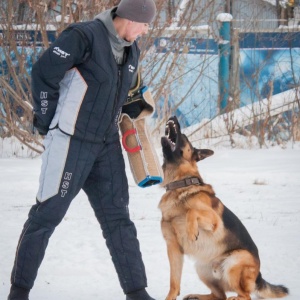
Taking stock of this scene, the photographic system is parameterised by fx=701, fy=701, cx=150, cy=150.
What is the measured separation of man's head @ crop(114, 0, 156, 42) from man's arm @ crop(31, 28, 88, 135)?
0.77 ft

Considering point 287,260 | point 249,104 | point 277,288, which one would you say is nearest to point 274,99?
point 249,104

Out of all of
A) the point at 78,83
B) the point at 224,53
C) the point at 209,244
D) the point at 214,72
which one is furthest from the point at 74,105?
the point at 214,72

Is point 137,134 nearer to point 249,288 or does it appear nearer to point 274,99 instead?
point 249,288

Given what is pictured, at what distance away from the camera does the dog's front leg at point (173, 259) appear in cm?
418

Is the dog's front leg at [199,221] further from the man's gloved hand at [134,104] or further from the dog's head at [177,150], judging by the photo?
the man's gloved hand at [134,104]

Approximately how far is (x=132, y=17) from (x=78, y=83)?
44 cm

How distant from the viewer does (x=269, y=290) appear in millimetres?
4121

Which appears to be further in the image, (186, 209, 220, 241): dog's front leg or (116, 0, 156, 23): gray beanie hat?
(186, 209, 220, 241): dog's front leg

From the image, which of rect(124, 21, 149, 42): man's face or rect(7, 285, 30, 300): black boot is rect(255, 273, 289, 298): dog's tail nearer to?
rect(7, 285, 30, 300): black boot

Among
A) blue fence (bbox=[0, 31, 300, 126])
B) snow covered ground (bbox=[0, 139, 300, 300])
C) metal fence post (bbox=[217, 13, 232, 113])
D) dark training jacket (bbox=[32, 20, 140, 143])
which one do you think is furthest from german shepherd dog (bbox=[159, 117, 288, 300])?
metal fence post (bbox=[217, 13, 232, 113])

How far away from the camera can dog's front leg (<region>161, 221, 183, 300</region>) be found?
164 inches

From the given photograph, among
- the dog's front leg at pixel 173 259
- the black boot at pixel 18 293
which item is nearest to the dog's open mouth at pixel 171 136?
the dog's front leg at pixel 173 259

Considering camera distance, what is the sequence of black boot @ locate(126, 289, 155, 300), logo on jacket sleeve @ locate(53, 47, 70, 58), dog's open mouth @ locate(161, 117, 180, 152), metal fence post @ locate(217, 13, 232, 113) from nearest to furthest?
1. logo on jacket sleeve @ locate(53, 47, 70, 58)
2. black boot @ locate(126, 289, 155, 300)
3. dog's open mouth @ locate(161, 117, 180, 152)
4. metal fence post @ locate(217, 13, 232, 113)

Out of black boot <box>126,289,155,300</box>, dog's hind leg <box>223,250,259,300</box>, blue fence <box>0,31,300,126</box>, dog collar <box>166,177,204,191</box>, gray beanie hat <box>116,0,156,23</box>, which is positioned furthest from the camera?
blue fence <box>0,31,300,126</box>
